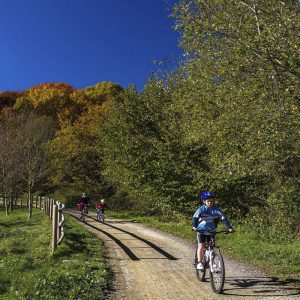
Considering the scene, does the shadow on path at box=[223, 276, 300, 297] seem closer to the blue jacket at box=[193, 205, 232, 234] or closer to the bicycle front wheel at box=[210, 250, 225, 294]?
the bicycle front wheel at box=[210, 250, 225, 294]

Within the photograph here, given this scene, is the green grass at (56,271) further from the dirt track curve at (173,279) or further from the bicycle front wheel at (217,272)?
the bicycle front wheel at (217,272)

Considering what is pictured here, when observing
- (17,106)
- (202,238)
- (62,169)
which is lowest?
(202,238)

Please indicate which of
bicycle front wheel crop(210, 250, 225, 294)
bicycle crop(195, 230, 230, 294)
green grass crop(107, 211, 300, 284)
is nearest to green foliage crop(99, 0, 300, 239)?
green grass crop(107, 211, 300, 284)

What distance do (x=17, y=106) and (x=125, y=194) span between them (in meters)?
41.0

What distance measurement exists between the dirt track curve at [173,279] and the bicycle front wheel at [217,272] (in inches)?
6.0

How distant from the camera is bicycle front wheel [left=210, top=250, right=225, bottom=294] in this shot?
8.59 meters

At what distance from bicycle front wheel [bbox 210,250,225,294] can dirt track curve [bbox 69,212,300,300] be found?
153 millimetres

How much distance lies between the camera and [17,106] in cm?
7469

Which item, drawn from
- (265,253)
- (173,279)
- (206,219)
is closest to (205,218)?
(206,219)

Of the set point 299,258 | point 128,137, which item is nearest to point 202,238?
point 299,258

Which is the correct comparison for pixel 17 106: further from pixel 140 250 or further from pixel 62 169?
pixel 140 250

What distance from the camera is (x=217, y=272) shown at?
8.84 meters

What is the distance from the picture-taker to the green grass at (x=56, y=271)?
877cm

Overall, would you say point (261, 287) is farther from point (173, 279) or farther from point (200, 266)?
point (173, 279)
